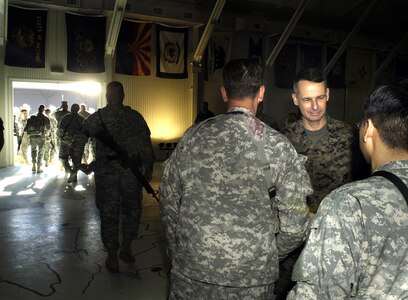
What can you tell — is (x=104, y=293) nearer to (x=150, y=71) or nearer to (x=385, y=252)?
(x=385, y=252)

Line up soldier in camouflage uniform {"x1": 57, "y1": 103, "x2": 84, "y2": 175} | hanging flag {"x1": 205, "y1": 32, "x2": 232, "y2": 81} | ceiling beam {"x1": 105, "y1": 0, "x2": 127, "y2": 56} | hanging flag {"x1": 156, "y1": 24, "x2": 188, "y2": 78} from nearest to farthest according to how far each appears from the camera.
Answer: soldier in camouflage uniform {"x1": 57, "y1": 103, "x2": 84, "y2": 175} → ceiling beam {"x1": 105, "y1": 0, "x2": 127, "y2": 56} → hanging flag {"x1": 156, "y1": 24, "x2": 188, "y2": 78} → hanging flag {"x1": 205, "y1": 32, "x2": 232, "y2": 81}

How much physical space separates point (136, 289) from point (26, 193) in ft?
15.9

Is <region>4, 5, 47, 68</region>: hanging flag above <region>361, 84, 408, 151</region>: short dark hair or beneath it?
above

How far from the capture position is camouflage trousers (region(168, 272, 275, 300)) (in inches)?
69.9

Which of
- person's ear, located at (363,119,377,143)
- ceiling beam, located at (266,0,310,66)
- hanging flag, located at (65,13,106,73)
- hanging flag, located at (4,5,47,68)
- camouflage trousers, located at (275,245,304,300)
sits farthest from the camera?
ceiling beam, located at (266,0,310,66)

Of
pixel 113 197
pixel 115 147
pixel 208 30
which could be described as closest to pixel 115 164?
pixel 115 147

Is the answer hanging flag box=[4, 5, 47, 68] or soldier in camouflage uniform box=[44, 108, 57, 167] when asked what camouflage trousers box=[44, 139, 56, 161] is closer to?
soldier in camouflage uniform box=[44, 108, 57, 167]

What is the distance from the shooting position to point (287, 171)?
1.79m

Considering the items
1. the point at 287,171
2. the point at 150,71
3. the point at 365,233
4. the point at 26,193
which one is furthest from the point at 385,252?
the point at 150,71

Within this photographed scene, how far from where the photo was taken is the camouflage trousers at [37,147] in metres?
9.69

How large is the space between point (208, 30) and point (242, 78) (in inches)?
425

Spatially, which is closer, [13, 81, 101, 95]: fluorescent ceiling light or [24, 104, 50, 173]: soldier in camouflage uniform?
[24, 104, 50, 173]: soldier in camouflage uniform

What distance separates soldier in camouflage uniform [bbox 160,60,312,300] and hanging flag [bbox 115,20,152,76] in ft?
34.2

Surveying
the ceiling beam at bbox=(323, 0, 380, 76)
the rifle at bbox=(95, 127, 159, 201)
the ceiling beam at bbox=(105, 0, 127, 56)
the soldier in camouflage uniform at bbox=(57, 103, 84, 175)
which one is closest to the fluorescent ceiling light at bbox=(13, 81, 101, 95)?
the ceiling beam at bbox=(105, 0, 127, 56)
